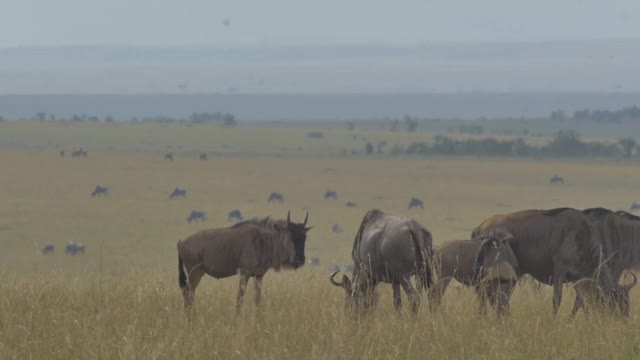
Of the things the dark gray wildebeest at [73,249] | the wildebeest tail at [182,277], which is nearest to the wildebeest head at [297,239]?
the wildebeest tail at [182,277]

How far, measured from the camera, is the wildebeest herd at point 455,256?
9.26 m

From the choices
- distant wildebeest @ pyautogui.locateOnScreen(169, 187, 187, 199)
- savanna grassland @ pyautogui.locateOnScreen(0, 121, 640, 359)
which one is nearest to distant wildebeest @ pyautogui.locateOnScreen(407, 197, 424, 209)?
savanna grassland @ pyautogui.locateOnScreen(0, 121, 640, 359)

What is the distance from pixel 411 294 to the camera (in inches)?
377

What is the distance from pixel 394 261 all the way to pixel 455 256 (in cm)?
82

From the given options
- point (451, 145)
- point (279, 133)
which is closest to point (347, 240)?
point (451, 145)

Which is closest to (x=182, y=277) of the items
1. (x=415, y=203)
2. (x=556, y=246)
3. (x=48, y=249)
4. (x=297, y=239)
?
(x=297, y=239)

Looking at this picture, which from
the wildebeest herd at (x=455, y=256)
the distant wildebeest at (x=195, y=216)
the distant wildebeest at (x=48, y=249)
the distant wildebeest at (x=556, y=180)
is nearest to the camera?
the wildebeest herd at (x=455, y=256)

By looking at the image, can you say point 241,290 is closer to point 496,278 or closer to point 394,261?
point 394,261

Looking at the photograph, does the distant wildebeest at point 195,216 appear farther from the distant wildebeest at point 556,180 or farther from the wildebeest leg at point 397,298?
the wildebeest leg at point 397,298

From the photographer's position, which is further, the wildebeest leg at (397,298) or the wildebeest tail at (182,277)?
the wildebeest tail at (182,277)

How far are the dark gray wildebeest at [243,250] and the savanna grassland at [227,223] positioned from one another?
0.79ft

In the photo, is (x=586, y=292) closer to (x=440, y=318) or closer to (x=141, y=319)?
(x=440, y=318)

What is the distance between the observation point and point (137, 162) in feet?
242

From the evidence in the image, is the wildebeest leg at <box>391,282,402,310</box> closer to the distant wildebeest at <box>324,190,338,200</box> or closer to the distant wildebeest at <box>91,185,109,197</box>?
the distant wildebeest at <box>91,185,109,197</box>
